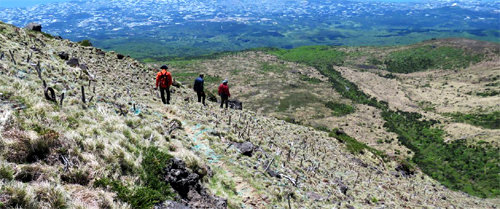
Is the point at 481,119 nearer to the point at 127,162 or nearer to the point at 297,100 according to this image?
the point at 297,100

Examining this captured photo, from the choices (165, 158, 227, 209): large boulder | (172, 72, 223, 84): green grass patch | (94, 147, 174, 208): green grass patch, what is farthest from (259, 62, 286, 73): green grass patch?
(94, 147, 174, 208): green grass patch

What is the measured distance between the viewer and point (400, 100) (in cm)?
7906

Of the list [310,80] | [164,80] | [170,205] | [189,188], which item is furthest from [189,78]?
[170,205]

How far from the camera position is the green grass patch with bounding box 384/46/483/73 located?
115 m

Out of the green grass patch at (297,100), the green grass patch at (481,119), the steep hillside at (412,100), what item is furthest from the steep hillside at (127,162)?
the green grass patch at (481,119)

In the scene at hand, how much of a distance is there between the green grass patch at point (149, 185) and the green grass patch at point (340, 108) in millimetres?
59461

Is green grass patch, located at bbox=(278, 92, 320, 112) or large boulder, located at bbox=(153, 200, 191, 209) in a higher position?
large boulder, located at bbox=(153, 200, 191, 209)

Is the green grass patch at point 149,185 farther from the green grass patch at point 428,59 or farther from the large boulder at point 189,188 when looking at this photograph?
the green grass patch at point 428,59

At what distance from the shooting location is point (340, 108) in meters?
67.2

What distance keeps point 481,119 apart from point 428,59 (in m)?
79.4

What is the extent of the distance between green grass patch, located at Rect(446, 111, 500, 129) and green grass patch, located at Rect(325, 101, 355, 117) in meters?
22.9

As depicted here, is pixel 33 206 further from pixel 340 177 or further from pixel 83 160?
pixel 340 177

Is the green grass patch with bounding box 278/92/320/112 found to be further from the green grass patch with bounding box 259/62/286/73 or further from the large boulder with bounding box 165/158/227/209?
the large boulder with bounding box 165/158/227/209

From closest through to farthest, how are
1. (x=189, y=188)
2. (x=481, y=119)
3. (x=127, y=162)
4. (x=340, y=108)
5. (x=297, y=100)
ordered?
1. (x=127, y=162)
2. (x=189, y=188)
3. (x=481, y=119)
4. (x=340, y=108)
5. (x=297, y=100)
